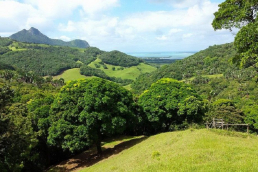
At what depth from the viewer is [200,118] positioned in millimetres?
26531

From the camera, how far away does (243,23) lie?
30.4ft

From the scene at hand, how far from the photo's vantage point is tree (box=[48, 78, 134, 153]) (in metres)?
19.0

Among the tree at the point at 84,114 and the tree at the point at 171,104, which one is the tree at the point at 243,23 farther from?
the tree at the point at 171,104

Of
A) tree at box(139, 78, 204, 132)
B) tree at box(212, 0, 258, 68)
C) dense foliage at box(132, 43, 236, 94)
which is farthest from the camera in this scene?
dense foliage at box(132, 43, 236, 94)

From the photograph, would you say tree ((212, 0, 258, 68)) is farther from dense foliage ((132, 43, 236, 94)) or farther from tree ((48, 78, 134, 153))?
dense foliage ((132, 43, 236, 94))

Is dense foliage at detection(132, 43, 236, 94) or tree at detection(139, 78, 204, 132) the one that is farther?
dense foliage at detection(132, 43, 236, 94)

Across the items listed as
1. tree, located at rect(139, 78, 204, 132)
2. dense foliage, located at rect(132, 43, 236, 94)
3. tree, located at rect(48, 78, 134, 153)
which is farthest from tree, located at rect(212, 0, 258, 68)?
dense foliage, located at rect(132, 43, 236, 94)

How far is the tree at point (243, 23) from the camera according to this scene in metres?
8.20

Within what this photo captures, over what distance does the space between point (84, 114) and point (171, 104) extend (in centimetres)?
1186

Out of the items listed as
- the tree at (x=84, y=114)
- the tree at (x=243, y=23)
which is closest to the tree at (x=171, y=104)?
the tree at (x=84, y=114)

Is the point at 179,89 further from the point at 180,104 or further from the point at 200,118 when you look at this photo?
the point at 200,118

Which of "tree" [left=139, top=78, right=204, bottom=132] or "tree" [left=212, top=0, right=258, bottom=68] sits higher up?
"tree" [left=212, top=0, right=258, bottom=68]

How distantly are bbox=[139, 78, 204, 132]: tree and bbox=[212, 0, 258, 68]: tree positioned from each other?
16.0 m

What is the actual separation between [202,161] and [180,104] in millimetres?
16417
